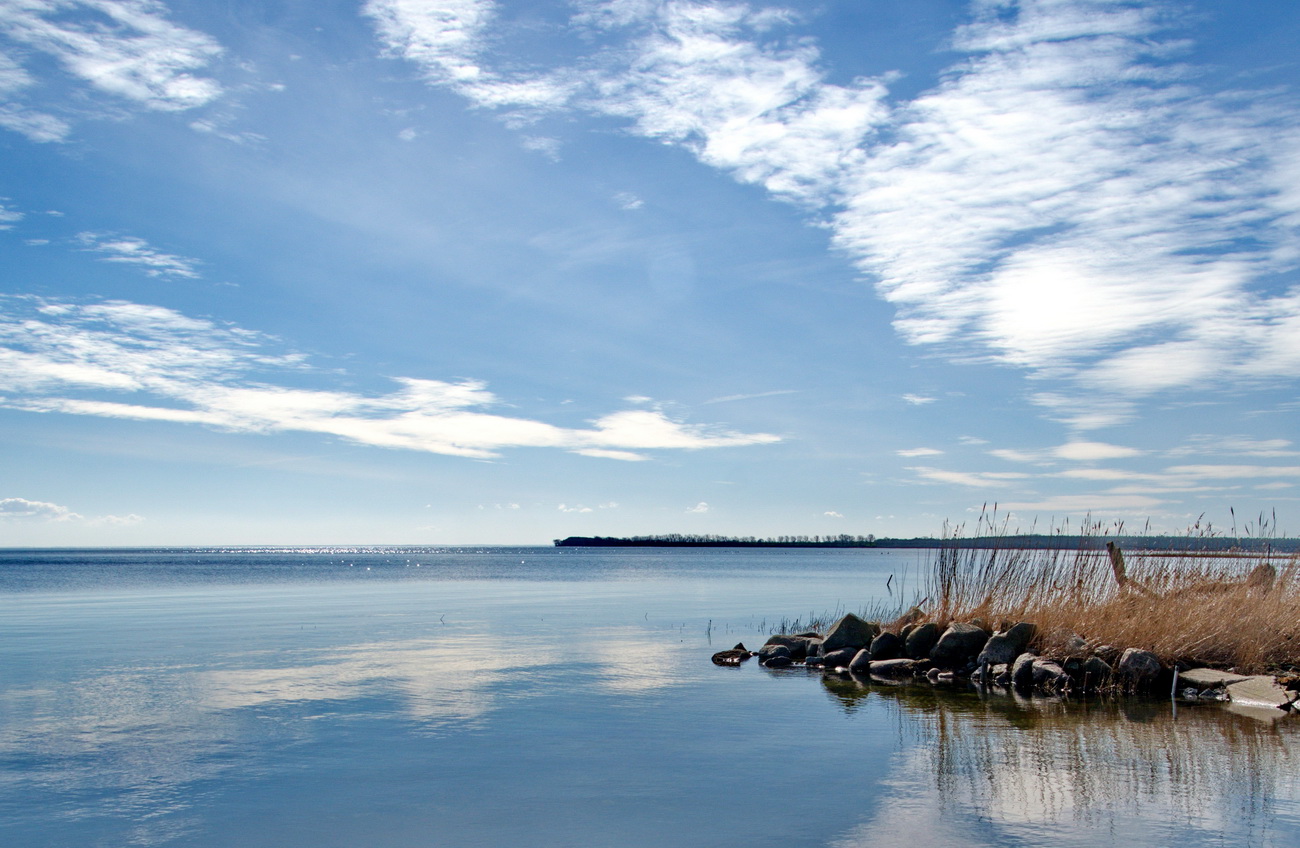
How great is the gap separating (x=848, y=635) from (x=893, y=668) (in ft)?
5.76

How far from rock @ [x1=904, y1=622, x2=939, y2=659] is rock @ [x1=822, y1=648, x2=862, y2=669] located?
3.87 feet

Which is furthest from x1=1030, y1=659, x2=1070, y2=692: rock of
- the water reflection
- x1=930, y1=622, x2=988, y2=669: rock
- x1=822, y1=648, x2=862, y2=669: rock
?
x1=822, y1=648, x2=862, y2=669: rock

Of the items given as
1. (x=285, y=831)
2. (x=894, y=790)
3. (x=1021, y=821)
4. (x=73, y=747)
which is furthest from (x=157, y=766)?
(x=1021, y=821)

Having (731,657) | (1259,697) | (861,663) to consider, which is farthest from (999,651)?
(731,657)

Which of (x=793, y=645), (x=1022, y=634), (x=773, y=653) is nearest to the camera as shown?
(x=1022, y=634)

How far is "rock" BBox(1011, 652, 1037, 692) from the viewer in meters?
16.2

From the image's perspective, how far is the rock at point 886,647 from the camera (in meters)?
18.9

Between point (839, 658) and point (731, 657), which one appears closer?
point (839, 658)

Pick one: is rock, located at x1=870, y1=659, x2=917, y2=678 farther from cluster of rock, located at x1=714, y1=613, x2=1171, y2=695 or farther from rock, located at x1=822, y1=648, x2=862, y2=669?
rock, located at x1=822, y1=648, x2=862, y2=669

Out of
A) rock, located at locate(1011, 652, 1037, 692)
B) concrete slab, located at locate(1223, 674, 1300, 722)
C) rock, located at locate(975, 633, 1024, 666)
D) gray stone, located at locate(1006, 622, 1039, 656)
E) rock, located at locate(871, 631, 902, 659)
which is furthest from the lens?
rock, located at locate(871, 631, 902, 659)

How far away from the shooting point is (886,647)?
744 inches

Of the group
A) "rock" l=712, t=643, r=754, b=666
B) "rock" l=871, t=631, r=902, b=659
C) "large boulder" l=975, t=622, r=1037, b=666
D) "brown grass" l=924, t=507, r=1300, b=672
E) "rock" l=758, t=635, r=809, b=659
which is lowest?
"rock" l=712, t=643, r=754, b=666

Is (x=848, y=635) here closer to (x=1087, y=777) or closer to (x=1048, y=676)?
(x=1048, y=676)

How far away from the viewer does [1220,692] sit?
47.4 feet
